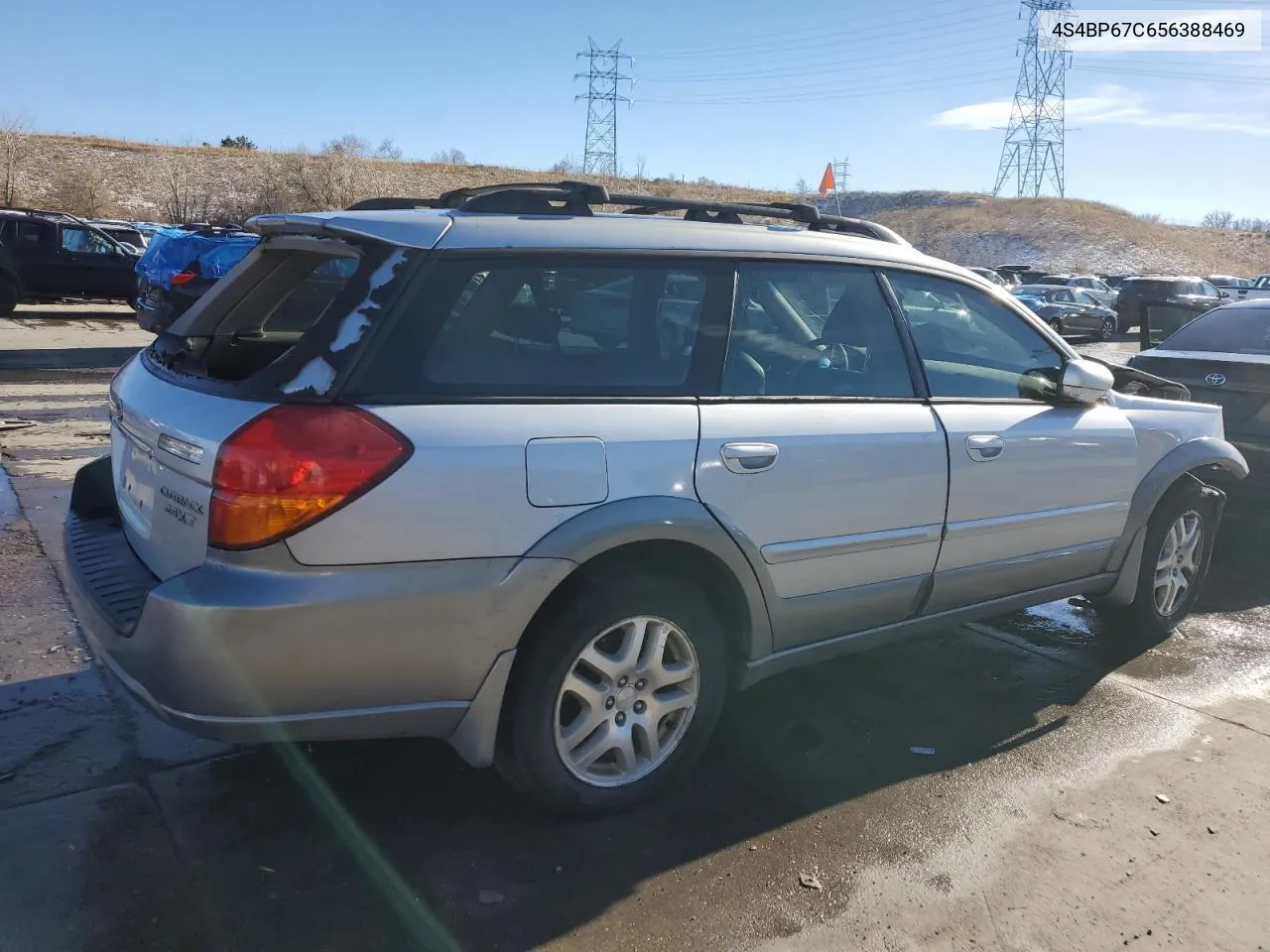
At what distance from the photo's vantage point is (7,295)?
54.4ft

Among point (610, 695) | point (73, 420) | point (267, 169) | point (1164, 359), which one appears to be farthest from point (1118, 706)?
point (267, 169)

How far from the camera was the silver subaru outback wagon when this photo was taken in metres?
2.66

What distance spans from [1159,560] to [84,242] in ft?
63.4

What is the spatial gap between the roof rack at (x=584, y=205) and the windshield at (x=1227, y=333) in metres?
4.59

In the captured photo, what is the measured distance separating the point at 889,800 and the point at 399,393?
6.77 ft

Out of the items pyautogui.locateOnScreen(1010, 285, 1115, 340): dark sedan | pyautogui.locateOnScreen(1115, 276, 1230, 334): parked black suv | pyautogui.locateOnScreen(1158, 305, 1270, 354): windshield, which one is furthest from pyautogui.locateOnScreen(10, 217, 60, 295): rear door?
pyautogui.locateOnScreen(1010, 285, 1115, 340): dark sedan

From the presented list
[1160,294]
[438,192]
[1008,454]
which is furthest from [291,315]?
[438,192]

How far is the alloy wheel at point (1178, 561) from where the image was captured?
4965 millimetres

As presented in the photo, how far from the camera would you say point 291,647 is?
2.62 m

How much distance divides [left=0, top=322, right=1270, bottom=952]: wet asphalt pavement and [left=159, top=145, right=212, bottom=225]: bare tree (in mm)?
50229

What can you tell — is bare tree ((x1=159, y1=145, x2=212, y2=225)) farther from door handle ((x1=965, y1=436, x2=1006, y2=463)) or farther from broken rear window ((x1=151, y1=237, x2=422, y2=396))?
door handle ((x1=965, y1=436, x2=1006, y2=463))

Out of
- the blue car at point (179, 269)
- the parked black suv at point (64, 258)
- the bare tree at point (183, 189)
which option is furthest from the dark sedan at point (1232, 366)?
the bare tree at point (183, 189)

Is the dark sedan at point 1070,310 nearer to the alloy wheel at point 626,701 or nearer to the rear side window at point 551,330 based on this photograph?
the rear side window at point 551,330

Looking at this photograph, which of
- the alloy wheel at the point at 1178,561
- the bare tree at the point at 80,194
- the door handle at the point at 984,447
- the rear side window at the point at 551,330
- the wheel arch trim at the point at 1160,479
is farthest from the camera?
the bare tree at the point at 80,194
